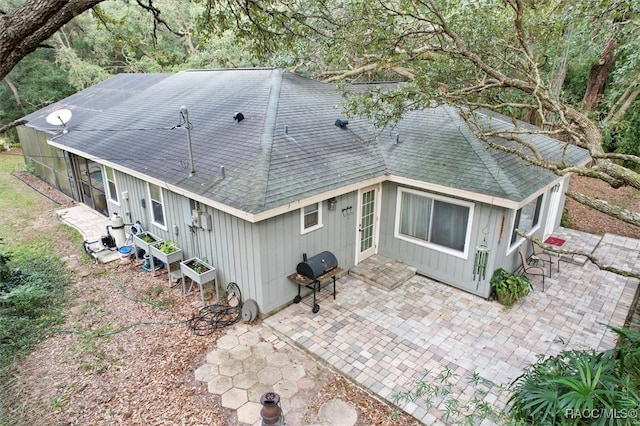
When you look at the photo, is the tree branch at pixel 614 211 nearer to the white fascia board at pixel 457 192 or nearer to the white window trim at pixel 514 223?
the white fascia board at pixel 457 192

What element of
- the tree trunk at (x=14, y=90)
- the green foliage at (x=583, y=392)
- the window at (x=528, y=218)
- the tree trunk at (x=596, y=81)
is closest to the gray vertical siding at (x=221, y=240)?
the green foliage at (x=583, y=392)

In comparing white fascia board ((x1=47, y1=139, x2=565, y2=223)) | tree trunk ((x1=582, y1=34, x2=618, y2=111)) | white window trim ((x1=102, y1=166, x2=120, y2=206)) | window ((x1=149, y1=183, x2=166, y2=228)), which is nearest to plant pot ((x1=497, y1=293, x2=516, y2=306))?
white fascia board ((x1=47, y1=139, x2=565, y2=223))

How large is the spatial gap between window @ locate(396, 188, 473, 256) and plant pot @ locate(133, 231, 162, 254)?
5.71 metres

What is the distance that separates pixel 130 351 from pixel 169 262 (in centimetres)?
227

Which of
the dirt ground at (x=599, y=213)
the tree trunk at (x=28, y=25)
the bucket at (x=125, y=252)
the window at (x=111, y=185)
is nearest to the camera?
the tree trunk at (x=28, y=25)

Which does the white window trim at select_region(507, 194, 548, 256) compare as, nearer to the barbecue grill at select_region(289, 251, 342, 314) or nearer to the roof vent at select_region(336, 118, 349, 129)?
the barbecue grill at select_region(289, 251, 342, 314)

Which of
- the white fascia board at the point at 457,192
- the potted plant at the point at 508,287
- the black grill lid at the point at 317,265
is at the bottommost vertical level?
the potted plant at the point at 508,287

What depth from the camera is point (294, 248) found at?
717 centimetres

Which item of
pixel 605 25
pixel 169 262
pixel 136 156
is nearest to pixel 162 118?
pixel 136 156

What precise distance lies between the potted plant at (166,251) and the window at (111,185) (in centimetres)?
323

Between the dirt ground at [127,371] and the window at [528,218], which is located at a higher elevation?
the window at [528,218]

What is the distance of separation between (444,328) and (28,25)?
6986mm

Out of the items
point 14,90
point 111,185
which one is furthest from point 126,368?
point 14,90

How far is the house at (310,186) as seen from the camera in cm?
689
